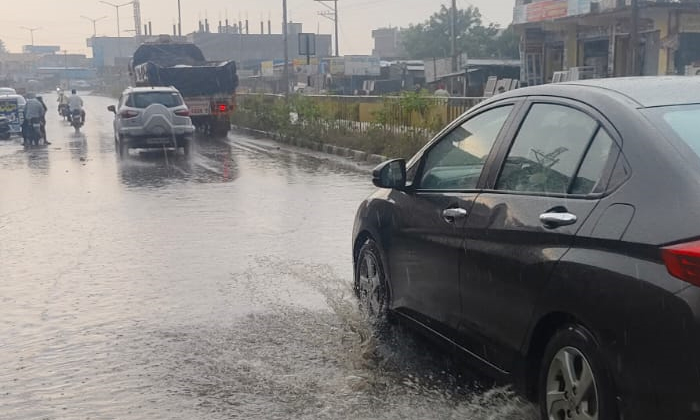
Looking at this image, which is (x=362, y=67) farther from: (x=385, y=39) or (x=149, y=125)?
(x=385, y=39)

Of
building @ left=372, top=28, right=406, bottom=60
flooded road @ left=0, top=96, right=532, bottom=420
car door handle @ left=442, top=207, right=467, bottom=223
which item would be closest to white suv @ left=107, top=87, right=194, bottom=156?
flooded road @ left=0, top=96, right=532, bottom=420

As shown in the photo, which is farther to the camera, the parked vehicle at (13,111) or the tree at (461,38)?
the tree at (461,38)

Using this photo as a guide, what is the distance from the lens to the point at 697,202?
2832 mm

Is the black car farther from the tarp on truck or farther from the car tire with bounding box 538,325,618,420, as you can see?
the tarp on truck

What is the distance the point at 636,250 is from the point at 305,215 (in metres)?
7.98

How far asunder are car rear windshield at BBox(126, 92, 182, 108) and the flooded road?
9681 mm

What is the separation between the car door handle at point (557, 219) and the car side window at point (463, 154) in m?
0.78

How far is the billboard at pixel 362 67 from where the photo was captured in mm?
62438

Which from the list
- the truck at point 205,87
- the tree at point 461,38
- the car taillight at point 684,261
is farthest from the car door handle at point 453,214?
the tree at point 461,38

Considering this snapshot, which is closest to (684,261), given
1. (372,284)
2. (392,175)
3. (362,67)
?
(392,175)

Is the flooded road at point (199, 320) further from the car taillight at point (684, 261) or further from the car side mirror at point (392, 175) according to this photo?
the car taillight at point (684, 261)

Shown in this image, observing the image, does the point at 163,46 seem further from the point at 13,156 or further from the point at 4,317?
the point at 4,317

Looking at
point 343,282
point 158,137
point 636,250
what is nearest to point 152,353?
point 343,282

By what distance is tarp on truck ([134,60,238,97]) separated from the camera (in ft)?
91.1
